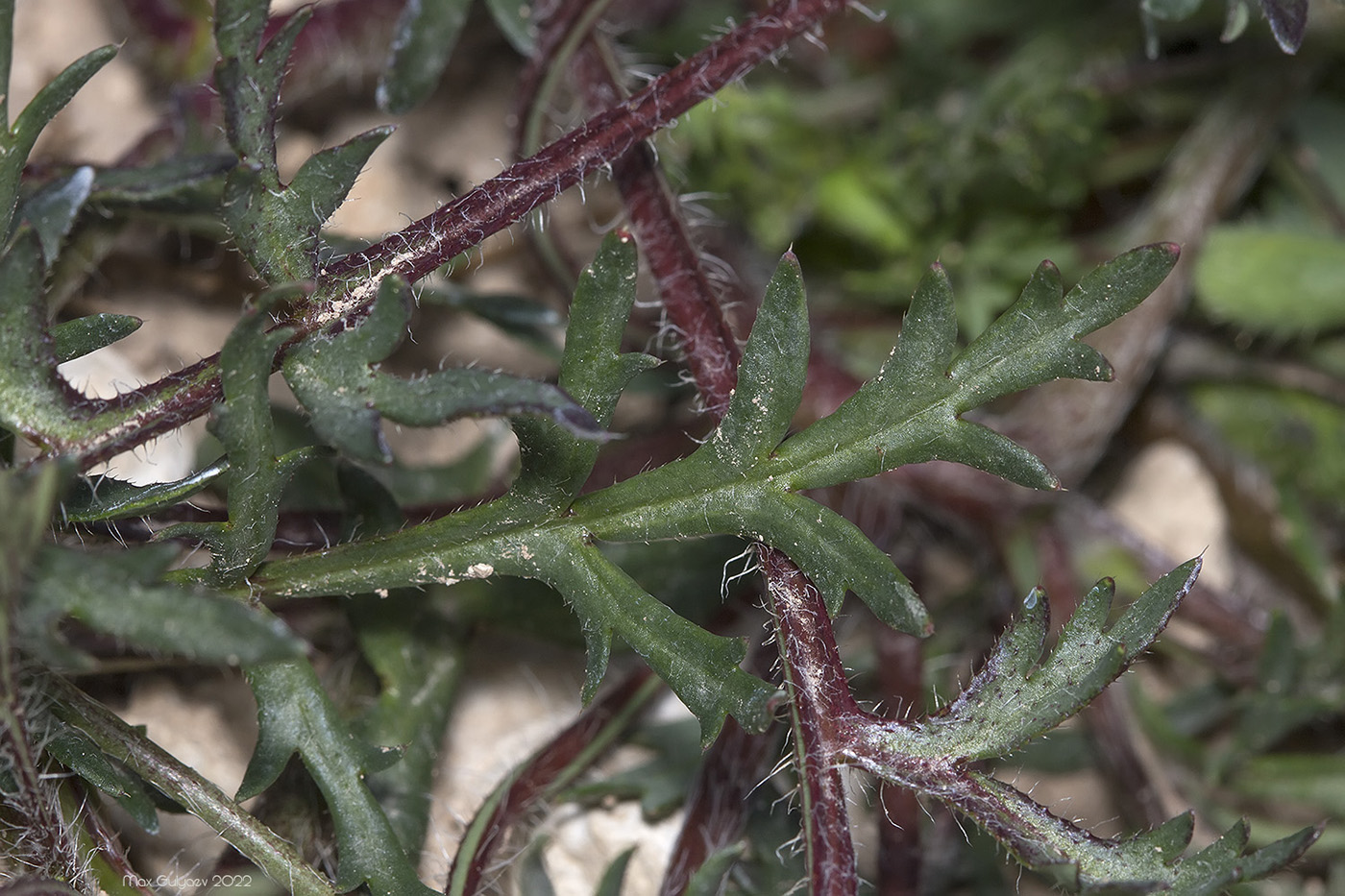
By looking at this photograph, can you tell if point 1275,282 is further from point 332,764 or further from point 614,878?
point 332,764

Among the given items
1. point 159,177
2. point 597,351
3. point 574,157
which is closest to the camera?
point 597,351

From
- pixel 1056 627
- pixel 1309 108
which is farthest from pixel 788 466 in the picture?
pixel 1309 108

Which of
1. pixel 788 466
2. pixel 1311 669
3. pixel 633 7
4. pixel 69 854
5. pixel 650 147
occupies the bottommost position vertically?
pixel 1311 669

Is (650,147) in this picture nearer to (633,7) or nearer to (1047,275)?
(1047,275)

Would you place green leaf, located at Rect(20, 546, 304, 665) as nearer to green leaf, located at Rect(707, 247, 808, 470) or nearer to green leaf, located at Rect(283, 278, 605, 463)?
green leaf, located at Rect(283, 278, 605, 463)

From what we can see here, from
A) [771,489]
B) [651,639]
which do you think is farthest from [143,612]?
[771,489]

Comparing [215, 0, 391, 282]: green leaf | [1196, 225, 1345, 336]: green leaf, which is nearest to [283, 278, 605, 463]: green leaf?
[215, 0, 391, 282]: green leaf
